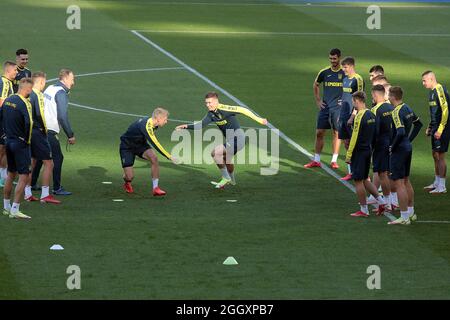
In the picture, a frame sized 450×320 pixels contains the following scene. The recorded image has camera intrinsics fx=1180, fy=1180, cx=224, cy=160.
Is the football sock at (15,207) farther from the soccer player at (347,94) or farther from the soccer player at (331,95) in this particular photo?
the soccer player at (331,95)

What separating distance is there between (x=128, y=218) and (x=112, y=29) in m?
25.1

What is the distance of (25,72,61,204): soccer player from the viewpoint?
788 inches

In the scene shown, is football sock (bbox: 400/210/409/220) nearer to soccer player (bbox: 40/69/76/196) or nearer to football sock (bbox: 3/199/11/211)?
soccer player (bbox: 40/69/76/196)

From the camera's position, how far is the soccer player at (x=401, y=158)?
18.8m

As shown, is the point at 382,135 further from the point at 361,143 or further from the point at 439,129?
the point at 439,129

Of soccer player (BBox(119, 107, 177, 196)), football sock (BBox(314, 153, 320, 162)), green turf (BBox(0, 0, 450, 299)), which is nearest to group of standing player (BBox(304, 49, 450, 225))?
green turf (BBox(0, 0, 450, 299))

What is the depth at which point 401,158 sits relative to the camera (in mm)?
18984

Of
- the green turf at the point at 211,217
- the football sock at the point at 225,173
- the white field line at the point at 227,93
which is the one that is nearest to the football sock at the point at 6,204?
the green turf at the point at 211,217

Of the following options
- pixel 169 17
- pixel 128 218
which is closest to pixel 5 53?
pixel 169 17

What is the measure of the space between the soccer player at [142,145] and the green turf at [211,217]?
0.31m

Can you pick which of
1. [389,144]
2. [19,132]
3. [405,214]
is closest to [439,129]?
[389,144]

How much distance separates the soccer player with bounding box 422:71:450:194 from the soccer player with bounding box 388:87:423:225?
2.03m

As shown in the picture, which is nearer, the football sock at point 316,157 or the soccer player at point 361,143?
the soccer player at point 361,143

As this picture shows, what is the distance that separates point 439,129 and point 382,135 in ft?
6.65
